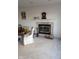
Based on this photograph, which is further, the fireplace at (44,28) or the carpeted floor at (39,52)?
the fireplace at (44,28)

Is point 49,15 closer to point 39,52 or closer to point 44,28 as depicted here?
point 44,28

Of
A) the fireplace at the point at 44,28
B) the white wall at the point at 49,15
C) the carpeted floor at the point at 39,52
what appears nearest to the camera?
the carpeted floor at the point at 39,52

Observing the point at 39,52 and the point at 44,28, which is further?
the point at 44,28

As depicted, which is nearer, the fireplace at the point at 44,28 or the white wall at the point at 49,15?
the white wall at the point at 49,15

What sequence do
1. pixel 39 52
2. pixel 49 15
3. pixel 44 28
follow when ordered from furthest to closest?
1. pixel 44 28
2. pixel 49 15
3. pixel 39 52

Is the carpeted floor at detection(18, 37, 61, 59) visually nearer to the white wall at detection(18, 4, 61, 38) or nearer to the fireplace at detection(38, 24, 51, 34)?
the white wall at detection(18, 4, 61, 38)

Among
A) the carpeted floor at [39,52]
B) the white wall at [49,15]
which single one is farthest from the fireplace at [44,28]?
the carpeted floor at [39,52]

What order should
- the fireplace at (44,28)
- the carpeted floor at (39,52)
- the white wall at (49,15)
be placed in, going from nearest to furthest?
the carpeted floor at (39,52), the white wall at (49,15), the fireplace at (44,28)

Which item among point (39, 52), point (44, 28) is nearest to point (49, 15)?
point (44, 28)

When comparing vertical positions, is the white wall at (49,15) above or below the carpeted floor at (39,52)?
above

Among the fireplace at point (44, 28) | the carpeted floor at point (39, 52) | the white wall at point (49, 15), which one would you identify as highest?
the white wall at point (49, 15)

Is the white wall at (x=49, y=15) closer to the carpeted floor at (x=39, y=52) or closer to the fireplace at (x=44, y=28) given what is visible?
the fireplace at (x=44, y=28)
